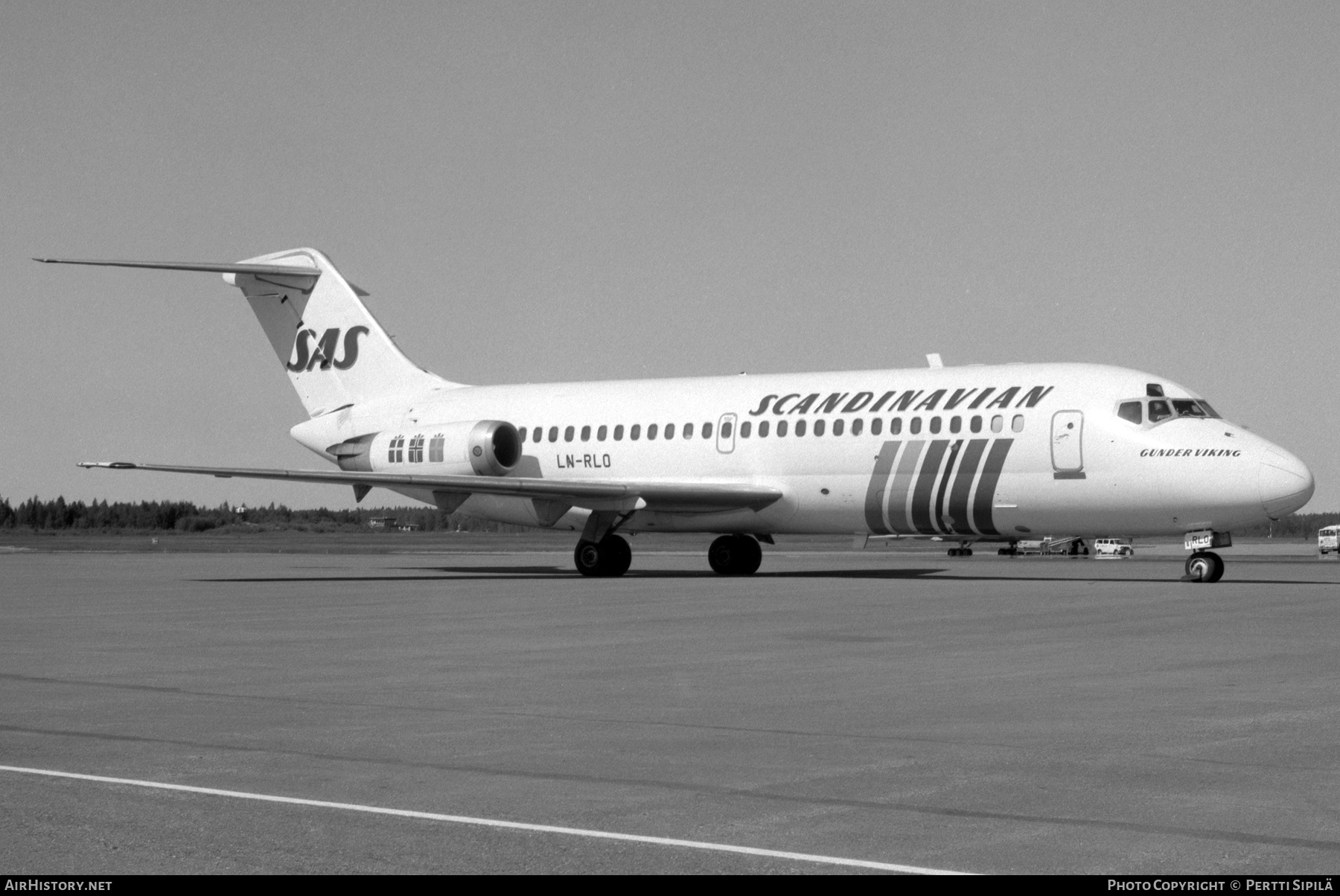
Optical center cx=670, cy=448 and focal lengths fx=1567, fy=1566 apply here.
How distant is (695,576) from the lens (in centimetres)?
3419

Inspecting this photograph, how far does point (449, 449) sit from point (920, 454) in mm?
11646

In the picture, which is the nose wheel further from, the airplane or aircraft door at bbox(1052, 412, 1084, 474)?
aircraft door at bbox(1052, 412, 1084, 474)

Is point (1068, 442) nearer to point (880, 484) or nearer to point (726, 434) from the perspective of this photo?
point (880, 484)

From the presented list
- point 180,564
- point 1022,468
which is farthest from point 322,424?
point 1022,468

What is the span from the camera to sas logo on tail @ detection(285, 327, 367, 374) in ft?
131

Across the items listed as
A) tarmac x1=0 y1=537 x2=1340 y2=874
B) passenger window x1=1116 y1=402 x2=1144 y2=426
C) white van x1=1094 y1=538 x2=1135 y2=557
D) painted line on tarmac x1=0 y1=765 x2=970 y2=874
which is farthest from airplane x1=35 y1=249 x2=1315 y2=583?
white van x1=1094 y1=538 x2=1135 y2=557

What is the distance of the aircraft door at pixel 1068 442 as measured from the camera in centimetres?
2845

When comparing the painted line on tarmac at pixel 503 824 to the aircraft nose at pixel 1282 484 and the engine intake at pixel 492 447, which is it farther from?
the engine intake at pixel 492 447

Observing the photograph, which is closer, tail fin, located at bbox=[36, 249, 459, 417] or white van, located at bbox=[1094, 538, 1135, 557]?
tail fin, located at bbox=[36, 249, 459, 417]

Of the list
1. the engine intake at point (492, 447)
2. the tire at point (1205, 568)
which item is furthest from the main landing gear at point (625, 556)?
the tire at point (1205, 568)

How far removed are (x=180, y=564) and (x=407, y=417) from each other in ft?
26.5

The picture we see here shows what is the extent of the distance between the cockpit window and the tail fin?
19171 mm

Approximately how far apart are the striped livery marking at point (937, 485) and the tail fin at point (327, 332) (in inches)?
560

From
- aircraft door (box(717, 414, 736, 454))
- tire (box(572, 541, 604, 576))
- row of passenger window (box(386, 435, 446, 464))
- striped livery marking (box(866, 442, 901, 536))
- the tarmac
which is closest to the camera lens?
the tarmac
